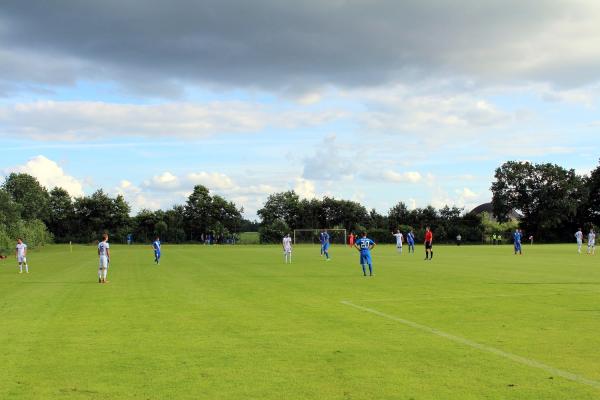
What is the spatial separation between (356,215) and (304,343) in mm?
96746

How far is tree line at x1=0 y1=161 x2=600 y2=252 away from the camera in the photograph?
94375 mm

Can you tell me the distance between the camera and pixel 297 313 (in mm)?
12836

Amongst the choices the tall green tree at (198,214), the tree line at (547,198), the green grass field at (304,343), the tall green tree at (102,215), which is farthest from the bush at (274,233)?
the green grass field at (304,343)

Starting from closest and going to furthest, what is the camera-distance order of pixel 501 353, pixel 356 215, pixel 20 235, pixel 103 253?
pixel 501 353
pixel 103 253
pixel 20 235
pixel 356 215

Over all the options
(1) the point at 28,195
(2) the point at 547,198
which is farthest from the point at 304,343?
(2) the point at 547,198

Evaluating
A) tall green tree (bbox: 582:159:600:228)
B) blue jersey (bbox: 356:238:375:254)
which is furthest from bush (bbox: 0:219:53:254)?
tall green tree (bbox: 582:159:600:228)

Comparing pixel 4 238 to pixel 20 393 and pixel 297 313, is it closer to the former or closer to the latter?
pixel 297 313

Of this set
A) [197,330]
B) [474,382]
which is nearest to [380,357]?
[474,382]

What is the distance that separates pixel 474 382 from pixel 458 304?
7373 millimetres

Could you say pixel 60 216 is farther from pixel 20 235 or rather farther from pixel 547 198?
pixel 547 198

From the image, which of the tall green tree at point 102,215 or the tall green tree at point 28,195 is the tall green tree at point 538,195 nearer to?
the tall green tree at point 102,215

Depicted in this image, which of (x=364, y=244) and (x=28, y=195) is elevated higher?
(x=28, y=195)

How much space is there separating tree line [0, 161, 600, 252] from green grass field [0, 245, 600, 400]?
76418 mm

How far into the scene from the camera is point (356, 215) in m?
106
